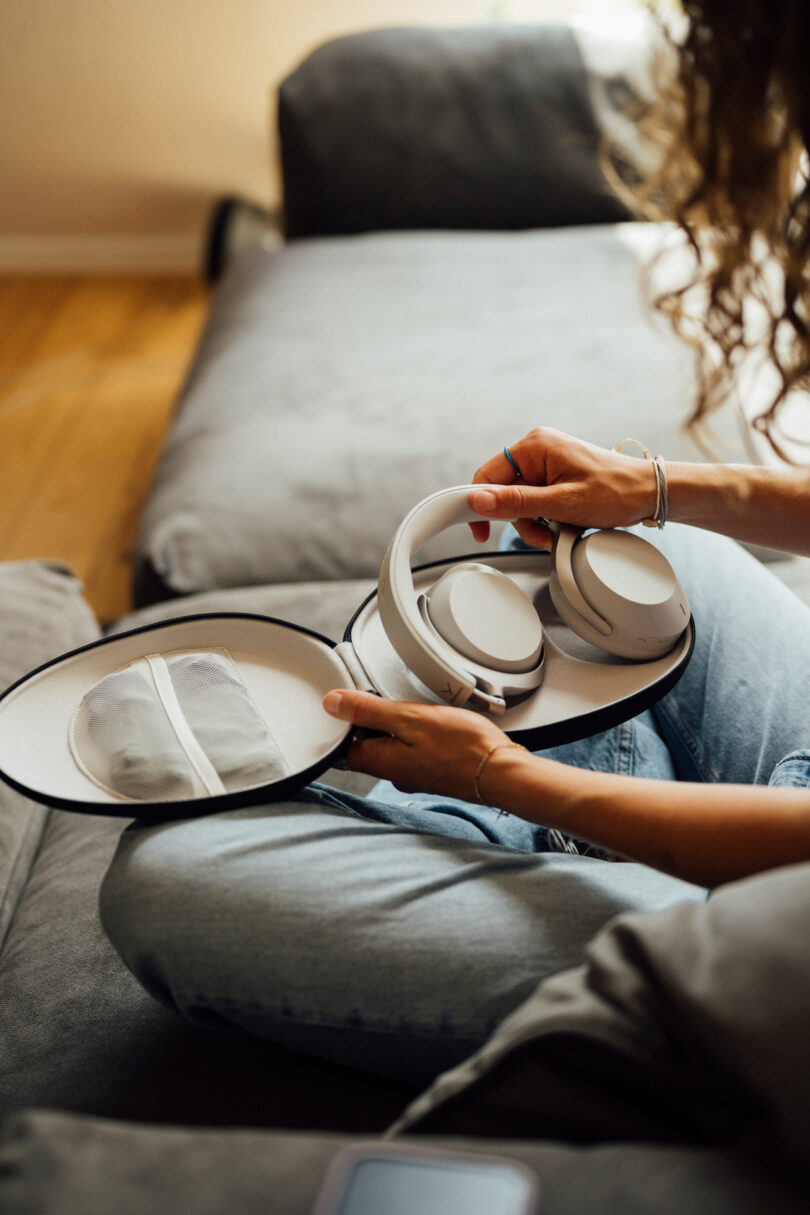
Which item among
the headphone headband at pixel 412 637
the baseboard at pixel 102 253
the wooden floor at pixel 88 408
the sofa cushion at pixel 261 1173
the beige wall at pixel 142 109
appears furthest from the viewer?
the baseboard at pixel 102 253

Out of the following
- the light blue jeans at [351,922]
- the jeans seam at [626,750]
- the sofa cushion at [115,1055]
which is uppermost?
the light blue jeans at [351,922]

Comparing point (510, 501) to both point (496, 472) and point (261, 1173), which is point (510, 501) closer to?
point (496, 472)

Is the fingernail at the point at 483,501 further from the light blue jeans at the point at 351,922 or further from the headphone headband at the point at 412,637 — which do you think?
the light blue jeans at the point at 351,922

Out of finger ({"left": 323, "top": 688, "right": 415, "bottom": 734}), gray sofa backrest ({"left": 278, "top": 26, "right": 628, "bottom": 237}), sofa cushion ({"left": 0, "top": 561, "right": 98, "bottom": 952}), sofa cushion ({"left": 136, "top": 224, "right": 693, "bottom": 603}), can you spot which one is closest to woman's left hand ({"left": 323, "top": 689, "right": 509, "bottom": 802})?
finger ({"left": 323, "top": 688, "right": 415, "bottom": 734})

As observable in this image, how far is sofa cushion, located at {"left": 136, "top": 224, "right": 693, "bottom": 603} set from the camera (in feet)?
3.83

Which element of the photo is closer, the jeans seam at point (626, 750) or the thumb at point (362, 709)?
the thumb at point (362, 709)

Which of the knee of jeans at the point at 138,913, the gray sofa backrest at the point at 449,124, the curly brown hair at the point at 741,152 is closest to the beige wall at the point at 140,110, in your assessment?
the gray sofa backrest at the point at 449,124

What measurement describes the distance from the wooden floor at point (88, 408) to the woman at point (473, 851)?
1.13 metres

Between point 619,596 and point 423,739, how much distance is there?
18 centimetres

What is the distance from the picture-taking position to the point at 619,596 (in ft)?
2.23

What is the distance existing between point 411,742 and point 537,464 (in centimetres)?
27

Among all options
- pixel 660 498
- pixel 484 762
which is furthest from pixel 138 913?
pixel 660 498

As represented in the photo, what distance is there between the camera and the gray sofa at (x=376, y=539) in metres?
0.37

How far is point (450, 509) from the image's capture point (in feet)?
2.35
